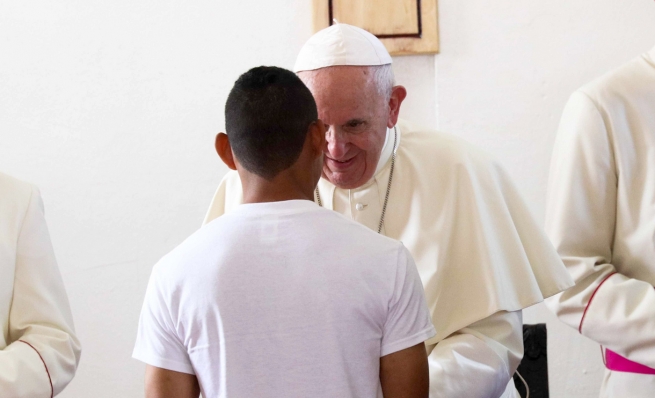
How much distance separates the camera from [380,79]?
2.68m

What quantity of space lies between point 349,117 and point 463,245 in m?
0.55

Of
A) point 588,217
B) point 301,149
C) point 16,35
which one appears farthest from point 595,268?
point 16,35

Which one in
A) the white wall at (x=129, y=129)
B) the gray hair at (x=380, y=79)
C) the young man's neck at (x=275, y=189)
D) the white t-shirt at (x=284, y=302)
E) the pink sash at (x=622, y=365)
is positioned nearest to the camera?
the white t-shirt at (x=284, y=302)

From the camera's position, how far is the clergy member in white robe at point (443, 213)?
8.27ft

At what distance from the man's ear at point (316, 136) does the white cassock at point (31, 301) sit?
115 cm

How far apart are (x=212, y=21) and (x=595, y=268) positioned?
227 centimetres

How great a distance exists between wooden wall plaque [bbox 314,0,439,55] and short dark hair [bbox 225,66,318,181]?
220 cm

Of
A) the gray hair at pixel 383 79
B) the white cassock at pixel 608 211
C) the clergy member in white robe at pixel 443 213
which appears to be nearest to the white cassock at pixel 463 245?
the clergy member in white robe at pixel 443 213

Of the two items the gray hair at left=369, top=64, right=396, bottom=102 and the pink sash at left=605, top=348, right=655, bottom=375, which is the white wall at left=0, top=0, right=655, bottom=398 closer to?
the pink sash at left=605, top=348, right=655, bottom=375

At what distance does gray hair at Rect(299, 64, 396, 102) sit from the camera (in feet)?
8.59

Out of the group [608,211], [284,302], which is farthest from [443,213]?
[284,302]

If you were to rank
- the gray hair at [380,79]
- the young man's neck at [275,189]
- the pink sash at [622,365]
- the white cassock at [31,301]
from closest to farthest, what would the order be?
Answer: the young man's neck at [275,189]
the white cassock at [31,301]
the gray hair at [380,79]
the pink sash at [622,365]

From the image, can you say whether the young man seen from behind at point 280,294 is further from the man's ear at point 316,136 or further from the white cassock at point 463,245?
the white cassock at point 463,245

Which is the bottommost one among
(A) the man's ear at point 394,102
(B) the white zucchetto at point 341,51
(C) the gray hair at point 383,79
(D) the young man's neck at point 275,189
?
(D) the young man's neck at point 275,189
